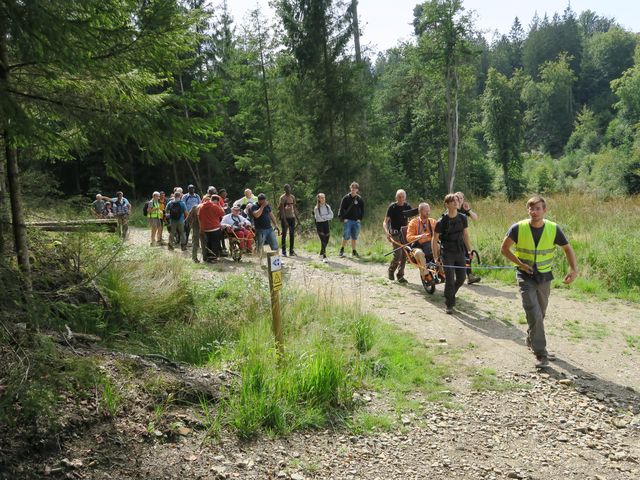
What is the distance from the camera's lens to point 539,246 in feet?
19.1

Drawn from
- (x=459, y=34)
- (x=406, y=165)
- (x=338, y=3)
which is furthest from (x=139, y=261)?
(x=406, y=165)

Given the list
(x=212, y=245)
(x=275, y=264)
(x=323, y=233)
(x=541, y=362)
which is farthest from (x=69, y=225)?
(x=323, y=233)

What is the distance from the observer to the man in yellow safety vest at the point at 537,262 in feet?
19.1

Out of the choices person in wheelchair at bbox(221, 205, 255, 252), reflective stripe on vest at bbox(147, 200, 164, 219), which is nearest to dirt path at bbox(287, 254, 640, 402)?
person in wheelchair at bbox(221, 205, 255, 252)

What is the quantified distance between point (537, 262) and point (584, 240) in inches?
243

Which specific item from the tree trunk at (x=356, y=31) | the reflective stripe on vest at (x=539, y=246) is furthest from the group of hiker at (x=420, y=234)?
the tree trunk at (x=356, y=31)

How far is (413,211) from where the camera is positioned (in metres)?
10.5

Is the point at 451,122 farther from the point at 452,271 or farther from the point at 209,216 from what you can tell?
the point at 452,271

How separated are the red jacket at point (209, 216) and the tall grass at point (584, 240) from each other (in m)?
3.65

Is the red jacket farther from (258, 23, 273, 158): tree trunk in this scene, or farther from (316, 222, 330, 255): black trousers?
(258, 23, 273, 158): tree trunk

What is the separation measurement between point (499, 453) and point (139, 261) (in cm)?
674

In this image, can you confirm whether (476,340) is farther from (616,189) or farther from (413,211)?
(616,189)

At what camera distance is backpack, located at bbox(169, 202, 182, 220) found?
14.0m

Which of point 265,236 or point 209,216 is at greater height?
point 209,216
